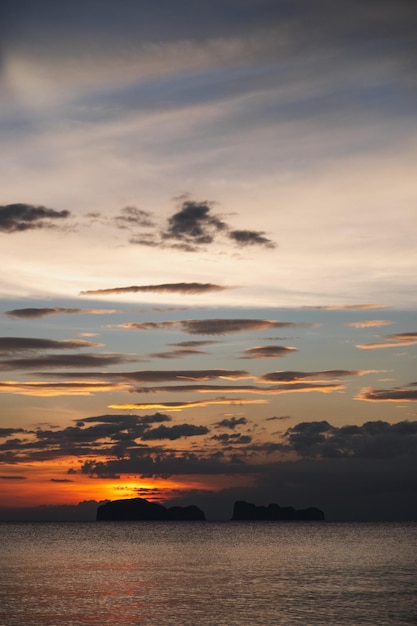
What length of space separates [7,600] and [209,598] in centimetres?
2268

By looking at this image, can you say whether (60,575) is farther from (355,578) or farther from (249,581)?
(355,578)

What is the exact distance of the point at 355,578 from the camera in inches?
4628

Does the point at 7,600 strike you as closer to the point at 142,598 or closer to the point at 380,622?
the point at 142,598

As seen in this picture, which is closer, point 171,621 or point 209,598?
point 171,621

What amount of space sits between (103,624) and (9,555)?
111 metres

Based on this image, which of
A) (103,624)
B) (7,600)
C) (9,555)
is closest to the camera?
(103,624)

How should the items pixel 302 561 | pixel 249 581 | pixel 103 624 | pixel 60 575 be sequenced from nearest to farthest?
pixel 103 624, pixel 249 581, pixel 60 575, pixel 302 561

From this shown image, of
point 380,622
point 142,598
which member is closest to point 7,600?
point 142,598

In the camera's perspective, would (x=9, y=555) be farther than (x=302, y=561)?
Yes

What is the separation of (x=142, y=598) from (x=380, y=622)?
98.5ft

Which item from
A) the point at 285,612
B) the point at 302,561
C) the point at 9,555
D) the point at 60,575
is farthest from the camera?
the point at 9,555

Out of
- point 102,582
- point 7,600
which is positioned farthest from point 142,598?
point 102,582

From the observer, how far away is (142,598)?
92.7m

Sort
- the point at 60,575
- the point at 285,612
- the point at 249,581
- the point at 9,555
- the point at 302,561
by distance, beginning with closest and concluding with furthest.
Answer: the point at 285,612 → the point at 249,581 → the point at 60,575 → the point at 302,561 → the point at 9,555
